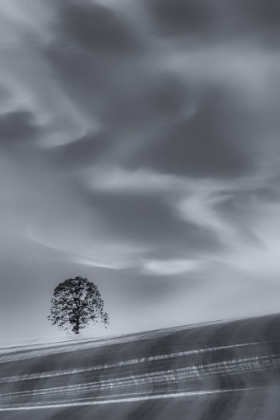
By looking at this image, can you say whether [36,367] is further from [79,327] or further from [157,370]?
[79,327]

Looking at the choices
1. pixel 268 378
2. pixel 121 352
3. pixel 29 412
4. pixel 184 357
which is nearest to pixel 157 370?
pixel 184 357

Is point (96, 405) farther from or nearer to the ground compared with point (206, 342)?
nearer to the ground

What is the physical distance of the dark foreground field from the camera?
5.45 ft

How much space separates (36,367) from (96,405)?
1.74ft

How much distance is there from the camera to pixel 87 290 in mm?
26609

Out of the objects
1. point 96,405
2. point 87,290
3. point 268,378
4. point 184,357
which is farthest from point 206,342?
point 87,290

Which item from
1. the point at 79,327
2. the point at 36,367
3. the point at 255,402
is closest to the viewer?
the point at 255,402

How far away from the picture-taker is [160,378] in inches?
73.5

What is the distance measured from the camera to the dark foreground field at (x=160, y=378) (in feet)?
5.45

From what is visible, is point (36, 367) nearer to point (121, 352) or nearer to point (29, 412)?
point (29, 412)

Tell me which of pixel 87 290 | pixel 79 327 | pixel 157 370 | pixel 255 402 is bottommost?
pixel 255 402

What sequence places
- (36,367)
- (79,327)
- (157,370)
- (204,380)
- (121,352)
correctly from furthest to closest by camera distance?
(79,327), (36,367), (121,352), (157,370), (204,380)

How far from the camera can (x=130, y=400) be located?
1800 mm

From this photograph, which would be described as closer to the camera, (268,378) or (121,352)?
(268,378)
